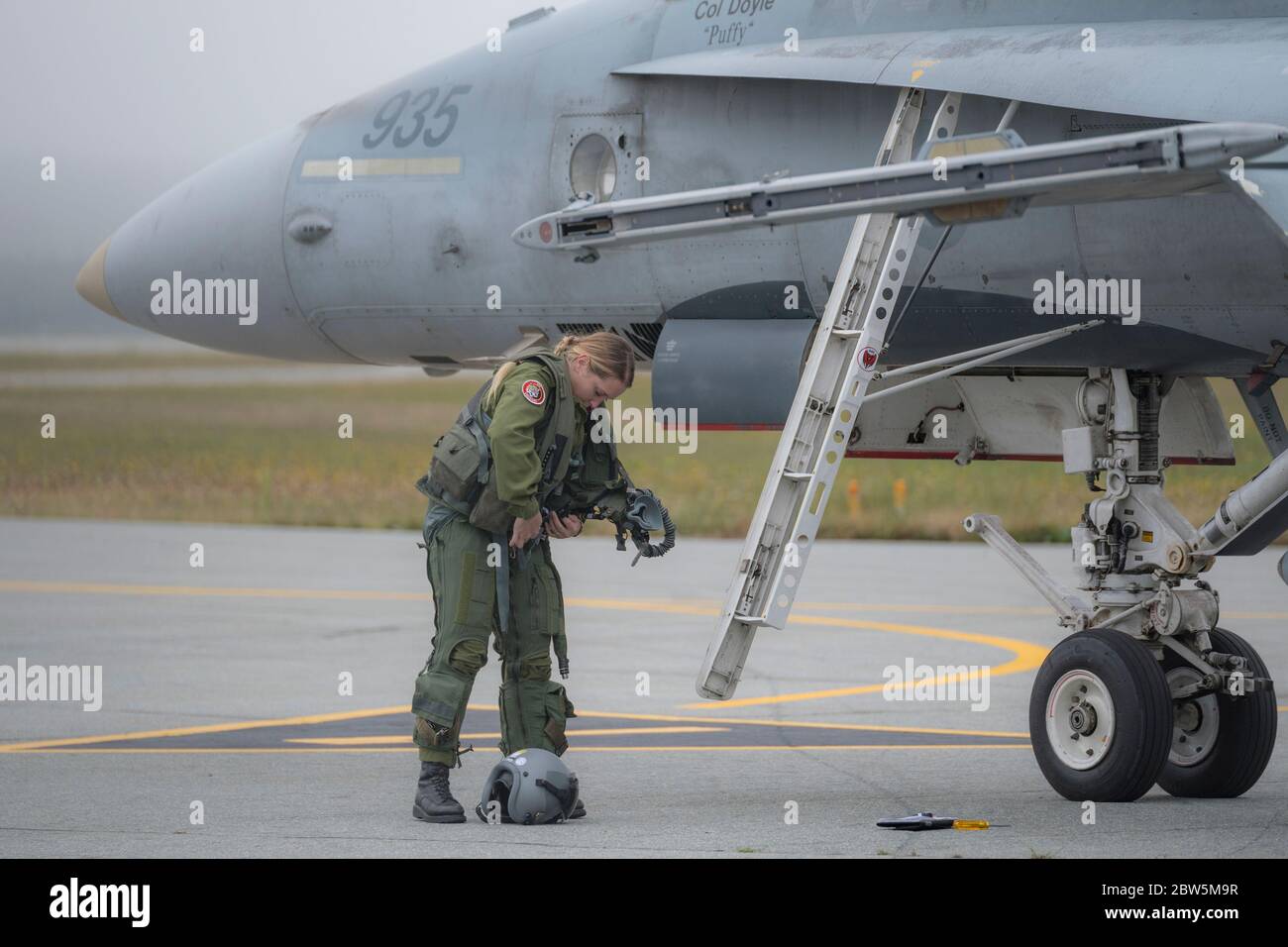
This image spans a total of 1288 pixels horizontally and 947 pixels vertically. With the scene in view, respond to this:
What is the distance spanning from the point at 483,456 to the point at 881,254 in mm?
1964

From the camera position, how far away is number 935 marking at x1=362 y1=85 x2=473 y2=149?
1009 centimetres

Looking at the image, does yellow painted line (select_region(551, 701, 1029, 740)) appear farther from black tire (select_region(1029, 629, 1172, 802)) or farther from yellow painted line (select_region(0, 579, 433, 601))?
yellow painted line (select_region(0, 579, 433, 601))

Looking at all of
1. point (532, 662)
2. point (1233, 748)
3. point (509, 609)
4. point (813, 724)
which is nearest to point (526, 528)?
point (509, 609)

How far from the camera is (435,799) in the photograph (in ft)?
25.9

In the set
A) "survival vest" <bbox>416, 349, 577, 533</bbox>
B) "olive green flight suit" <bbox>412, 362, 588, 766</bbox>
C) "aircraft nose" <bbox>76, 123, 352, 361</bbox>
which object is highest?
"aircraft nose" <bbox>76, 123, 352, 361</bbox>

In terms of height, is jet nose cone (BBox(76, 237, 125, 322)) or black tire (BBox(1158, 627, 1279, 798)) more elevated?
jet nose cone (BBox(76, 237, 125, 322))

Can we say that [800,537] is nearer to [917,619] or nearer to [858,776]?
[858,776]

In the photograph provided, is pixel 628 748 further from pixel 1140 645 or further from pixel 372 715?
pixel 1140 645

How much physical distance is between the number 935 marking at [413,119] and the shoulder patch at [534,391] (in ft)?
9.00

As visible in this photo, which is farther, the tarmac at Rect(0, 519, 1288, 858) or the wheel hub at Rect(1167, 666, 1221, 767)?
the wheel hub at Rect(1167, 666, 1221, 767)

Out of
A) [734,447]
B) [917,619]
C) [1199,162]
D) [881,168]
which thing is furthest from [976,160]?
[734,447]

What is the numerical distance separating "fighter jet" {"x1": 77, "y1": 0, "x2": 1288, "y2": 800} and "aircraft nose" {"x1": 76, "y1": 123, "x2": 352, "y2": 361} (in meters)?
0.02

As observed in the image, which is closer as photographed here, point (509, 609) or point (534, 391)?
point (534, 391)

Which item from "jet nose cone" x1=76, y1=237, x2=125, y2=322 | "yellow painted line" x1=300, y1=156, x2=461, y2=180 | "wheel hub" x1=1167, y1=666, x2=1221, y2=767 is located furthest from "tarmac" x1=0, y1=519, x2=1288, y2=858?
"yellow painted line" x1=300, y1=156, x2=461, y2=180
